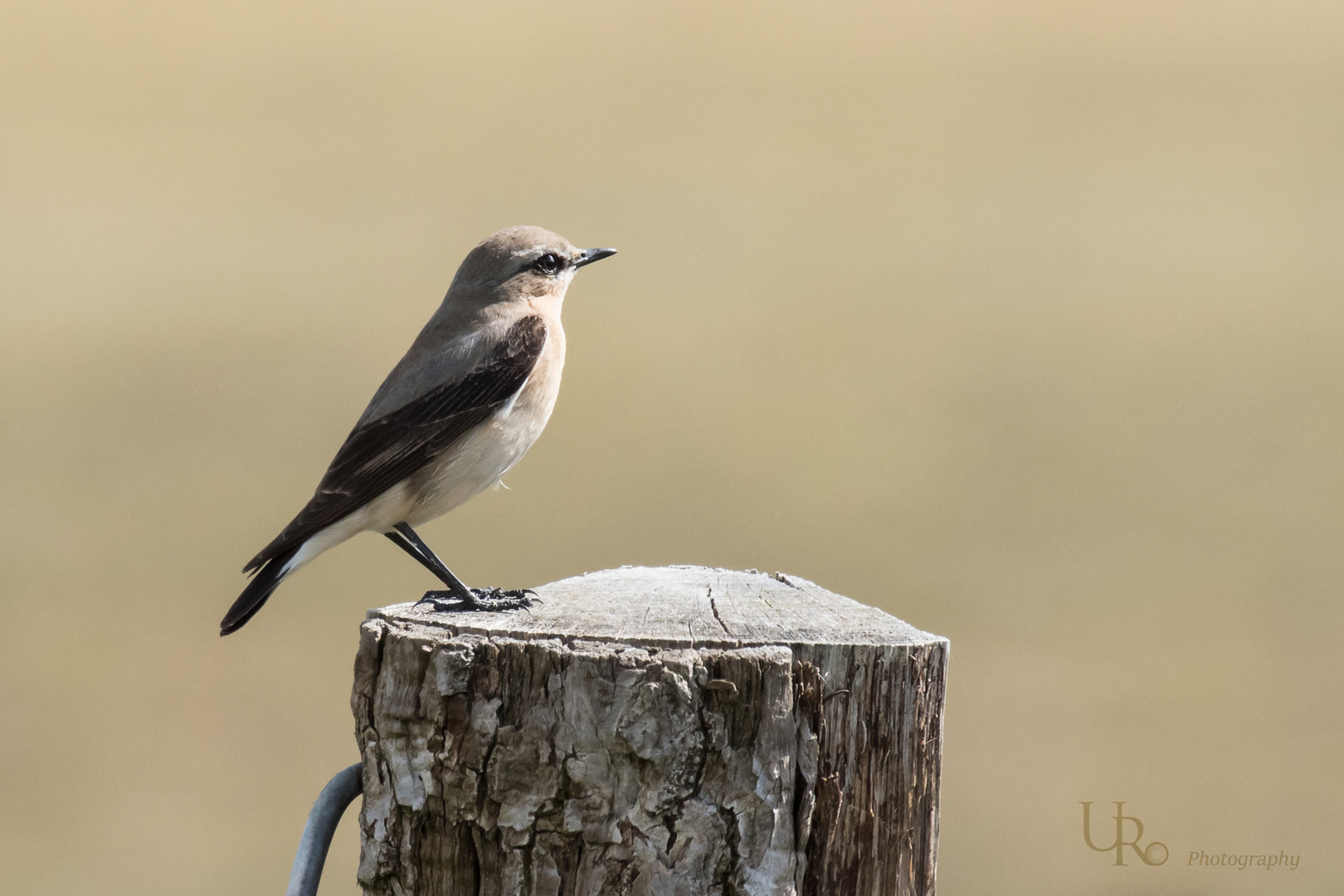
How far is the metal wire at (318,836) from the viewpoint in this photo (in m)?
3.64

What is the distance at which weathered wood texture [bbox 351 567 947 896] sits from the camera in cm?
330

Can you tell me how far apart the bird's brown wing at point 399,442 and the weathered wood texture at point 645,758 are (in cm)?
190

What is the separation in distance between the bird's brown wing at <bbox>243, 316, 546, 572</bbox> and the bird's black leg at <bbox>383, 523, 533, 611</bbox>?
37cm

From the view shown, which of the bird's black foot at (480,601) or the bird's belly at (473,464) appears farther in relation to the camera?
the bird's belly at (473,464)

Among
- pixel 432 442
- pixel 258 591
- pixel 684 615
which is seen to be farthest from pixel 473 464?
pixel 684 615

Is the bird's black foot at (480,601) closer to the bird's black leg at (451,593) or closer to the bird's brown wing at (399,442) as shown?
the bird's black leg at (451,593)

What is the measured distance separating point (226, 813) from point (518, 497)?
631 cm

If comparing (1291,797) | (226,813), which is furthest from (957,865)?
(226,813)

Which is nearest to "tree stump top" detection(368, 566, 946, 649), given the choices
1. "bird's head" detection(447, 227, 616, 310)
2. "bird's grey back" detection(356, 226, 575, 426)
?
"bird's grey back" detection(356, 226, 575, 426)

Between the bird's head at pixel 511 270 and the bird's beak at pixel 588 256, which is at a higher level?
the bird's beak at pixel 588 256

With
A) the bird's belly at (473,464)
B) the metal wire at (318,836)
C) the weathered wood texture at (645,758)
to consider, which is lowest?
the metal wire at (318,836)

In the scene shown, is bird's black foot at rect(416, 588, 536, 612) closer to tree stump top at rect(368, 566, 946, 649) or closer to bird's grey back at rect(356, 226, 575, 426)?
tree stump top at rect(368, 566, 946, 649)

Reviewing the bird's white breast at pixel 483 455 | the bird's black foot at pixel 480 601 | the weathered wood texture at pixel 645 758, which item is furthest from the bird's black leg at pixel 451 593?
the weathered wood texture at pixel 645 758

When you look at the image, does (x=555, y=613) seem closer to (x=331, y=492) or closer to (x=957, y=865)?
(x=331, y=492)
